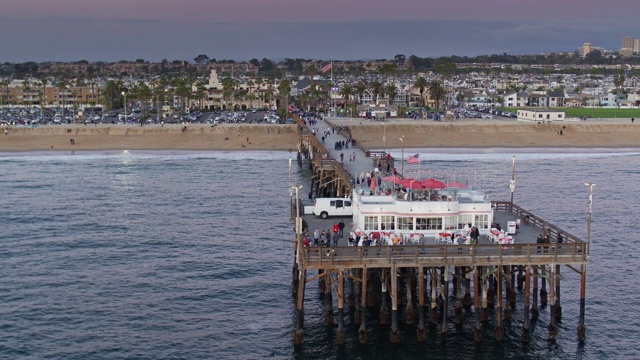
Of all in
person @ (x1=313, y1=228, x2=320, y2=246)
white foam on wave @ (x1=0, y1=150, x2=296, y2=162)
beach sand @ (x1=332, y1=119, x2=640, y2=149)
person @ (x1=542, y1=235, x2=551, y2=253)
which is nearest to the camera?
person @ (x1=542, y1=235, x2=551, y2=253)

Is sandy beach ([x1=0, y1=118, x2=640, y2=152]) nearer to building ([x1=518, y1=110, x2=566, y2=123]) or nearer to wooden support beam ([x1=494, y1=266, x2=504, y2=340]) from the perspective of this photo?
building ([x1=518, y1=110, x2=566, y2=123])

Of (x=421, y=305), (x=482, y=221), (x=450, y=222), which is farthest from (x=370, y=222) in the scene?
(x=482, y=221)

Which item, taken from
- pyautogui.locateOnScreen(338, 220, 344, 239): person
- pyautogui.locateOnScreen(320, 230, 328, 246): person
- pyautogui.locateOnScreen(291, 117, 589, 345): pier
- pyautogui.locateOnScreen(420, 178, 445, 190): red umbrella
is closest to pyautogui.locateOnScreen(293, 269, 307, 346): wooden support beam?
pyautogui.locateOnScreen(291, 117, 589, 345): pier

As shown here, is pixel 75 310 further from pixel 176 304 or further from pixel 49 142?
pixel 49 142

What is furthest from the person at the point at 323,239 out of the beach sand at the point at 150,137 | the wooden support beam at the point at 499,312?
the beach sand at the point at 150,137

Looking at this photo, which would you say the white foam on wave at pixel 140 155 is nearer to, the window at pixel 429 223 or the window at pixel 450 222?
the window at pixel 429 223

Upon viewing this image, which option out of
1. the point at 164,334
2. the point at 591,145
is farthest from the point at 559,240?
the point at 591,145
